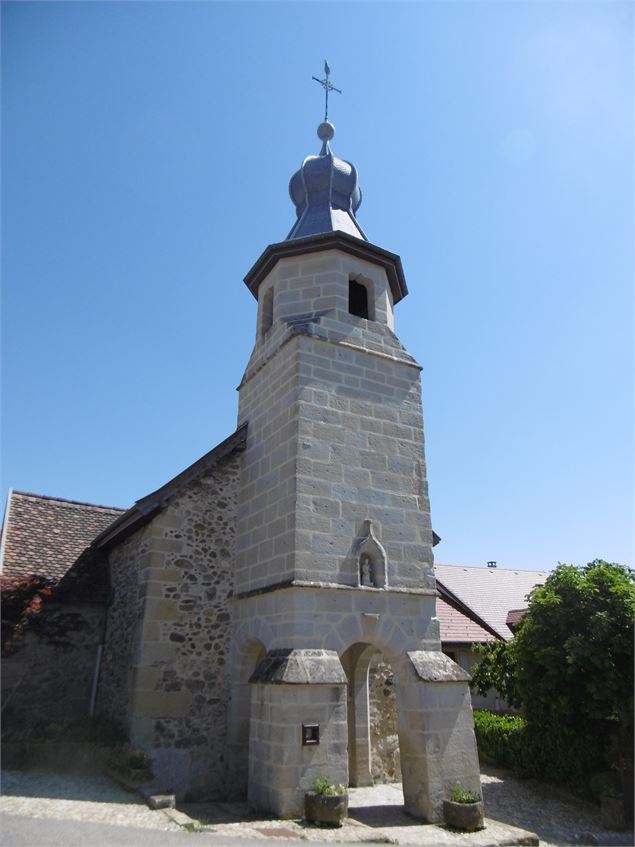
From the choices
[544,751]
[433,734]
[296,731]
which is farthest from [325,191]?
[544,751]

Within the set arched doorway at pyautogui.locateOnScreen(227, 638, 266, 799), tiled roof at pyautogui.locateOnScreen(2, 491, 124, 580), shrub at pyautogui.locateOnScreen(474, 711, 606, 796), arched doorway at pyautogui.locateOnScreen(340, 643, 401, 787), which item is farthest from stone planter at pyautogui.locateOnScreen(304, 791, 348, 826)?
tiled roof at pyautogui.locateOnScreen(2, 491, 124, 580)

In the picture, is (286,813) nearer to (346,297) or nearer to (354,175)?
(346,297)

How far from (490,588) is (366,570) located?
14.8 m

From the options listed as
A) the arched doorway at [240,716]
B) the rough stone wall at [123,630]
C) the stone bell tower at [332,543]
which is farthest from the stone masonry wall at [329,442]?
the rough stone wall at [123,630]

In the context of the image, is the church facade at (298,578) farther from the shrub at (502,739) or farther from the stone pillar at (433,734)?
the shrub at (502,739)

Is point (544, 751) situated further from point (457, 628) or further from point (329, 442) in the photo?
point (329, 442)

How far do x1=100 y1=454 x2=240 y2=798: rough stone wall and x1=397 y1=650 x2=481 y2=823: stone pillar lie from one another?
3.16 meters

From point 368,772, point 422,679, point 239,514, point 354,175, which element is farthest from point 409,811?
point 354,175

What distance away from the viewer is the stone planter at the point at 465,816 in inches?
286

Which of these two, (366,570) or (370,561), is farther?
(370,561)

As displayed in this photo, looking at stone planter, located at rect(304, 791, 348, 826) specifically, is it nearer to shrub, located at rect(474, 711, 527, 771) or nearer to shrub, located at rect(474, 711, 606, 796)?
shrub, located at rect(474, 711, 606, 796)

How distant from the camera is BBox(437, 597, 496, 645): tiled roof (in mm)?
14734

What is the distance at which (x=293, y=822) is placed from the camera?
6.90 meters

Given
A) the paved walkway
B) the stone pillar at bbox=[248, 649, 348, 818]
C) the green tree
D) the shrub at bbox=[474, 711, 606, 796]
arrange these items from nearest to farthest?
the paved walkway → the stone pillar at bbox=[248, 649, 348, 818] → the green tree → the shrub at bbox=[474, 711, 606, 796]
